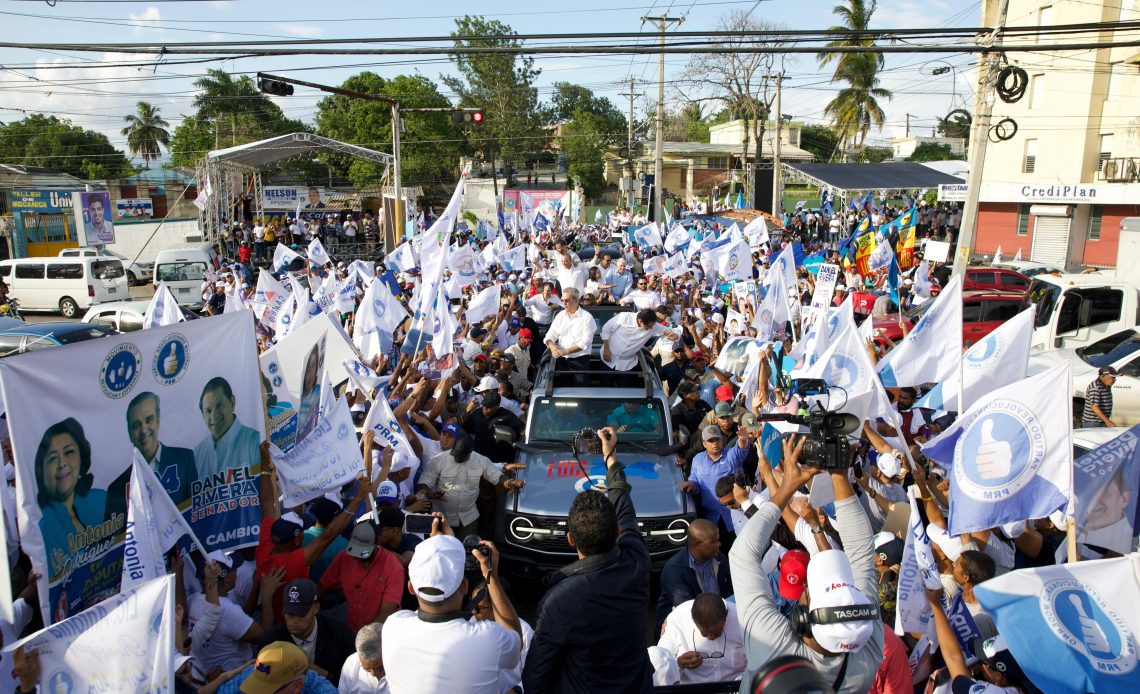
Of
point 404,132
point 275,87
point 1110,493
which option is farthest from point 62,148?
point 1110,493

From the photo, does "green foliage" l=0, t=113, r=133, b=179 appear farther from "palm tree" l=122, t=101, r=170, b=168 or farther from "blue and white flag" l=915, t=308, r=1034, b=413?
"blue and white flag" l=915, t=308, r=1034, b=413

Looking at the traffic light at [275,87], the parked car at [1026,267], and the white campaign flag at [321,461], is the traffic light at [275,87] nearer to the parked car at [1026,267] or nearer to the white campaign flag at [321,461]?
the white campaign flag at [321,461]

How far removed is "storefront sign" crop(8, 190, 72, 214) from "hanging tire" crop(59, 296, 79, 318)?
46.4ft

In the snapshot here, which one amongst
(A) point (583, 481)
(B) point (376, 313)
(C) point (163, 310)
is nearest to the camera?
(A) point (583, 481)

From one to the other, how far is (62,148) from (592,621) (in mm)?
76307

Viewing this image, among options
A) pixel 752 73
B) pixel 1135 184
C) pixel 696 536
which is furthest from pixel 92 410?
pixel 752 73

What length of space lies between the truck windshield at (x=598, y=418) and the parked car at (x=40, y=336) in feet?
28.6

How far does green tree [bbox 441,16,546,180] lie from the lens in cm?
5669

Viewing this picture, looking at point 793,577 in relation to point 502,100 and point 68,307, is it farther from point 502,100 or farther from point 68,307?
point 502,100

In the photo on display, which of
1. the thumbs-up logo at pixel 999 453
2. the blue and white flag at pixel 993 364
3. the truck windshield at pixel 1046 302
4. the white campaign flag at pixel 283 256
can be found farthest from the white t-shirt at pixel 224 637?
the truck windshield at pixel 1046 302

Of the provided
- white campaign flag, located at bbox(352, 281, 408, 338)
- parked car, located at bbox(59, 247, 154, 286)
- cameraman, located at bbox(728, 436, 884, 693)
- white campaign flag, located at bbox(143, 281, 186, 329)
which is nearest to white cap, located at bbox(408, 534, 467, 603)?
cameraman, located at bbox(728, 436, 884, 693)

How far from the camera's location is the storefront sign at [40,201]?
33562 mm

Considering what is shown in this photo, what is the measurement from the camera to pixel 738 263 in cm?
1362

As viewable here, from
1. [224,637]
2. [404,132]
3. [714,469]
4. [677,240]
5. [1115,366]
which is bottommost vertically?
[224,637]
